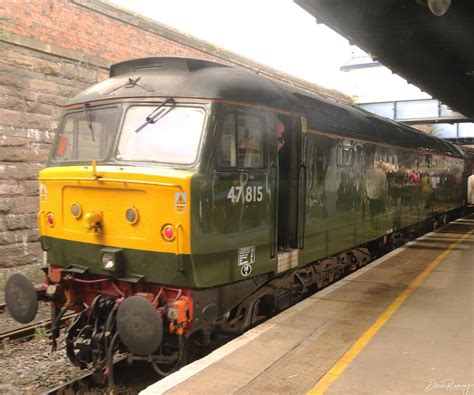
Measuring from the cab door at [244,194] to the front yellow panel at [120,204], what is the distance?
0.42 metres

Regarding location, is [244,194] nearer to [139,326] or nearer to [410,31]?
[139,326]

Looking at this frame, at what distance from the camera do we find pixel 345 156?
776 centimetres

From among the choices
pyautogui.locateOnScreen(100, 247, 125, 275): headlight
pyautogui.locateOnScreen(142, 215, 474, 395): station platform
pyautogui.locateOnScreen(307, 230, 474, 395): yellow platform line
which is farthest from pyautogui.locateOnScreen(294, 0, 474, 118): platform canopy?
pyautogui.locateOnScreen(100, 247, 125, 275): headlight

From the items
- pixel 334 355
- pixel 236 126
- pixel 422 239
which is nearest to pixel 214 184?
pixel 236 126

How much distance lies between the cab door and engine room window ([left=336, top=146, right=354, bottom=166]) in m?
2.27

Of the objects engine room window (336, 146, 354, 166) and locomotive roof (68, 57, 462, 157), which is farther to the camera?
engine room window (336, 146, 354, 166)

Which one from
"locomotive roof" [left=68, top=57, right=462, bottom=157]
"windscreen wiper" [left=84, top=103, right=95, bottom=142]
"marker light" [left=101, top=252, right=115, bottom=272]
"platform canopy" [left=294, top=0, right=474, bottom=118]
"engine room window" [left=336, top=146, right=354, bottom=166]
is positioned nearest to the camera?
"marker light" [left=101, top=252, right=115, bottom=272]

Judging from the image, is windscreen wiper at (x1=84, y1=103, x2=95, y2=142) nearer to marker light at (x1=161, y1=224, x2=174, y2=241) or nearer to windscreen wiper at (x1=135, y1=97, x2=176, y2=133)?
windscreen wiper at (x1=135, y1=97, x2=176, y2=133)

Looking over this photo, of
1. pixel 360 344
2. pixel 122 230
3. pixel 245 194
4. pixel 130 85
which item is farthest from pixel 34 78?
pixel 360 344

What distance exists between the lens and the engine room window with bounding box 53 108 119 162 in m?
5.03

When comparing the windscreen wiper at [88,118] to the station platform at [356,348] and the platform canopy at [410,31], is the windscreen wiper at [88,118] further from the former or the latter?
the platform canopy at [410,31]

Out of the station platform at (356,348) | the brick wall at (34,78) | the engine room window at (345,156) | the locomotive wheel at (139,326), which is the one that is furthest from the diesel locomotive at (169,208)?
the brick wall at (34,78)

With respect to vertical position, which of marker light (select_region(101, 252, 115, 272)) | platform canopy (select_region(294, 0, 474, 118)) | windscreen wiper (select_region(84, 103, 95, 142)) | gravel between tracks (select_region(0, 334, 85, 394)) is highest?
platform canopy (select_region(294, 0, 474, 118))

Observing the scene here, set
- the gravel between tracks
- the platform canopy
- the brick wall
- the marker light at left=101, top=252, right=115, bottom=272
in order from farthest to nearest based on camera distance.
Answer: the brick wall → the platform canopy → the gravel between tracks → the marker light at left=101, top=252, right=115, bottom=272
